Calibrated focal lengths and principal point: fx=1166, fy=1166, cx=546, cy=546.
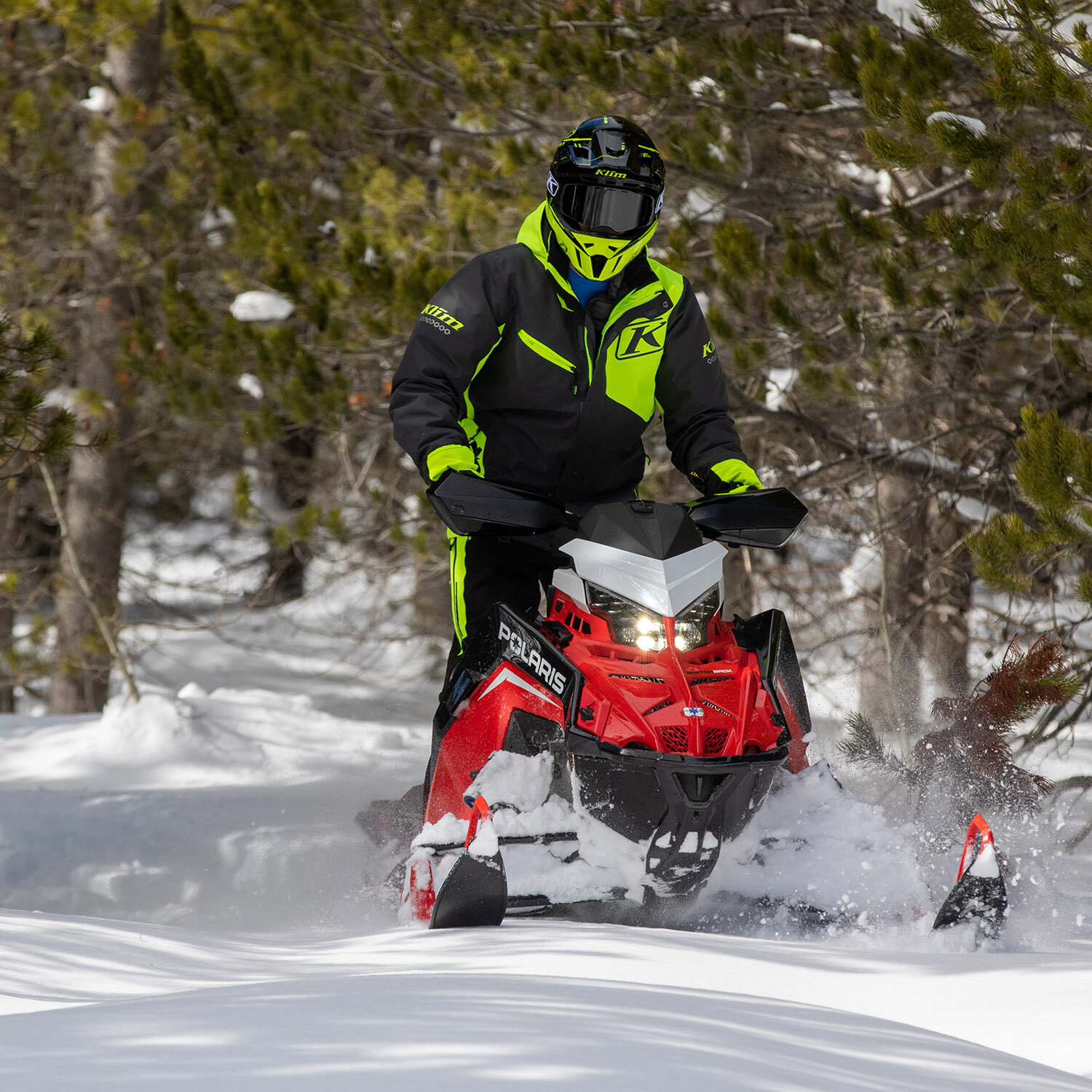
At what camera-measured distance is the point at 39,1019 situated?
1.63 meters

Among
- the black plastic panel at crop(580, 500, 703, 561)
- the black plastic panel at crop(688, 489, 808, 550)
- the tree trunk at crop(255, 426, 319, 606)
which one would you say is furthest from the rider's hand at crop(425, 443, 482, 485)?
the tree trunk at crop(255, 426, 319, 606)

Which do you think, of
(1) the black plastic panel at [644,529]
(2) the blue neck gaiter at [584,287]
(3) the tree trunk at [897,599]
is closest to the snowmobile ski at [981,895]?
(1) the black plastic panel at [644,529]

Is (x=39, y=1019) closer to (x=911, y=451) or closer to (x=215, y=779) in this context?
(x=215, y=779)

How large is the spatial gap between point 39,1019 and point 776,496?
1.84 meters

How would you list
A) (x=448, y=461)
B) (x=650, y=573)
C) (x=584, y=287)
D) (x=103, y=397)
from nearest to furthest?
(x=650, y=573), (x=448, y=461), (x=584, y=287), (x=103, y=397)

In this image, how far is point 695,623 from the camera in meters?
2.69

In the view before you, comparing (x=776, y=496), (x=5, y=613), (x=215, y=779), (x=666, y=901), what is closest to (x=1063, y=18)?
Answer: (x=776, y=496)

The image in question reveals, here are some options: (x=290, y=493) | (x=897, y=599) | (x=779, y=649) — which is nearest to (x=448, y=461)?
(x=779, y=649)

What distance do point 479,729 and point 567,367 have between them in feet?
3.21

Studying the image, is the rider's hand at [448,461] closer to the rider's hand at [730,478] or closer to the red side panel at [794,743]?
the rider's hand at [730,478]

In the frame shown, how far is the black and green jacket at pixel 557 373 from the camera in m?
3.03

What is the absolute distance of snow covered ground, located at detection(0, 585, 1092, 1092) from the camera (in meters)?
1.45

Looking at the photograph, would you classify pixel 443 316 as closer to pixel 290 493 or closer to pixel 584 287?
pixel 584 287

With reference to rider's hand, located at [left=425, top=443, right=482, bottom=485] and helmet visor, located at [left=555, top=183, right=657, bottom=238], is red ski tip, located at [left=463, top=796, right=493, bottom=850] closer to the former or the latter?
rider's hand, located at [left=425, top=443, right=482, bottom=485]
